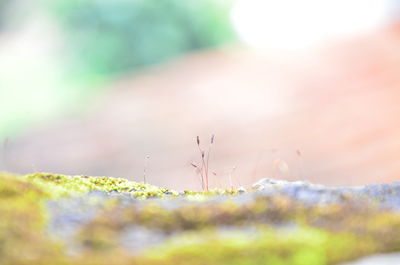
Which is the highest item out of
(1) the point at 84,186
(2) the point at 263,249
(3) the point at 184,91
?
(3) the point at 184,91

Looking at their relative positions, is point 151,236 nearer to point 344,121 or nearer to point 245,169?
point 245,169

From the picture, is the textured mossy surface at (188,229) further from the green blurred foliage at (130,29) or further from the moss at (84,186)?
the green blurred foliage at (130,29)

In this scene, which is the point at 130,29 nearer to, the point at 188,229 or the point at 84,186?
the point at 84,186

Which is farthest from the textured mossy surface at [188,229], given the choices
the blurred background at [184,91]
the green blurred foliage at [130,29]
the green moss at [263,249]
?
the green blurred foliage at [130,29]

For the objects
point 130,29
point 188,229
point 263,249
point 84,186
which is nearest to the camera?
point 263,249

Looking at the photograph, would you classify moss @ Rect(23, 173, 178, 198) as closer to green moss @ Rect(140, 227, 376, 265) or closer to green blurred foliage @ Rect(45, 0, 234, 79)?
green moss @ Rect(140, 227, 376, 265)

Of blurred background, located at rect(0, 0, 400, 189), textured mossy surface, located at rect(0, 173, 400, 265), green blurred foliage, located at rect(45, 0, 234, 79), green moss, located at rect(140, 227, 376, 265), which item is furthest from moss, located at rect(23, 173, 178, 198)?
green blurred foliage, located at rect(45, 0, 234, 79)

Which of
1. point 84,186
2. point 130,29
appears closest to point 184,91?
point 130,29
